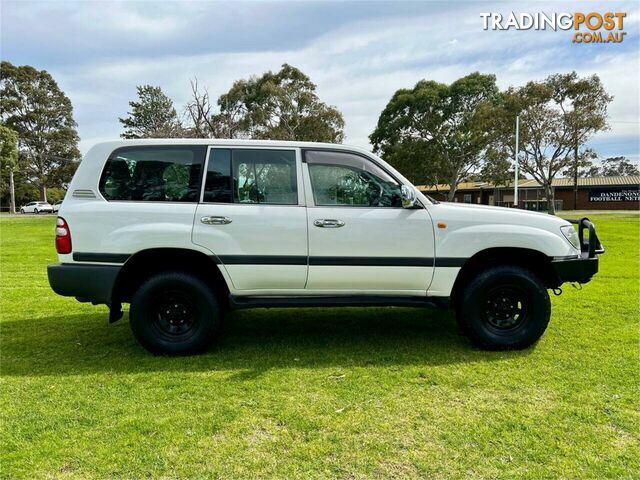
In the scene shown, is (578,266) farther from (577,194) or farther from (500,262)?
(577,194)

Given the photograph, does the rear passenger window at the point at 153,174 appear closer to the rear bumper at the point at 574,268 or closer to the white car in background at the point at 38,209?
the rear bumper at the point at 574,268

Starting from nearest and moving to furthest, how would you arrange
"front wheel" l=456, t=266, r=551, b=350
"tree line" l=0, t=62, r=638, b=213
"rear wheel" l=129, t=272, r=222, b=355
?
"rear wheel" l=129, t=272, r=222, b=355
"front wheel" l=456, t=266, r=551, b=350
"tree line" l=0, t=62, r=638, b=213

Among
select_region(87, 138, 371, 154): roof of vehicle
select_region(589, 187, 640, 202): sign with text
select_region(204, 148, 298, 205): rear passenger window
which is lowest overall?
select_region(204, 148, 298, 205): rear passenger window

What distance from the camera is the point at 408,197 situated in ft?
13.4

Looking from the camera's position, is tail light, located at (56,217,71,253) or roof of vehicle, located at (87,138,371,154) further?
roof of vehicle, located at (87,138,371,154)

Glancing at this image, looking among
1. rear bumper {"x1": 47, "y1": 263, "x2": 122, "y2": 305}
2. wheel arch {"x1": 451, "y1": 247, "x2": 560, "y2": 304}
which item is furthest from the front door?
rear bumper {"x1": 47, "y1": 263, "x2": 122, "y2": 305}

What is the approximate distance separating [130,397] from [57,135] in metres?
61.9

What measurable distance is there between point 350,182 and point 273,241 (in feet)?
2.94

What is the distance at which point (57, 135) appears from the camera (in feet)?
181

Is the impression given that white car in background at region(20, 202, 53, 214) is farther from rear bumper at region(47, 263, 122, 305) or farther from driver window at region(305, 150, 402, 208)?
driver window at region(305, 150, 402, 208)

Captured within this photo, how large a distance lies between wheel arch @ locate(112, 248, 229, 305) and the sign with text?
55.4 meters

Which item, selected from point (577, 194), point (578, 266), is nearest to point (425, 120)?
point (577, 194)

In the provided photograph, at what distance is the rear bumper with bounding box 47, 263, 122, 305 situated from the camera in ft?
13.0

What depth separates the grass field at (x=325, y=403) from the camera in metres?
2.54
